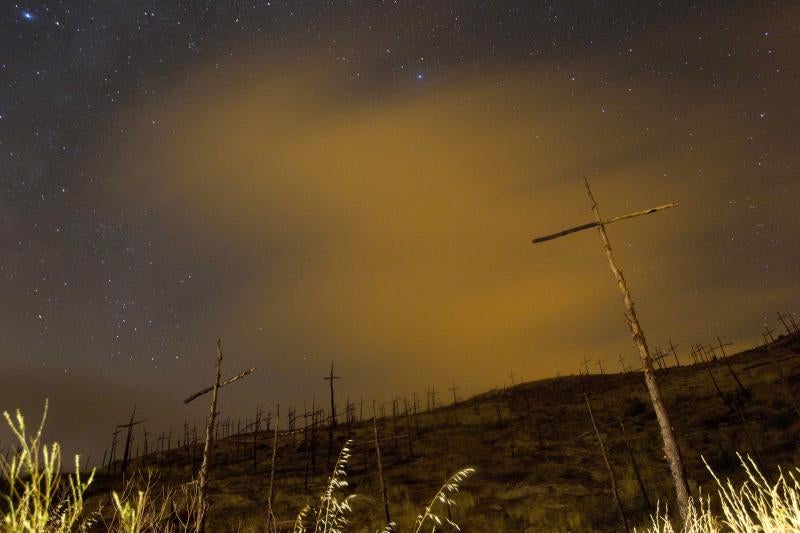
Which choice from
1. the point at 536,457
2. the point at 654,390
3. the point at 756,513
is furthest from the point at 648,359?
→ the point at 536,457

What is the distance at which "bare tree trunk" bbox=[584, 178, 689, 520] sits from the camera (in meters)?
11.2

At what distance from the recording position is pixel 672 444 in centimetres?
1166

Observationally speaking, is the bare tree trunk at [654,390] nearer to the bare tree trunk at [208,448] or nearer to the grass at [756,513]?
the grass at [756,513]

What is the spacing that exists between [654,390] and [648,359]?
795mm

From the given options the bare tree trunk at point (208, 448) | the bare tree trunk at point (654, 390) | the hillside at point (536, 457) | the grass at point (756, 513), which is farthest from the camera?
the hillside at point (536, 457)

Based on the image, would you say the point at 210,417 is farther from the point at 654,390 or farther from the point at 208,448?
the point at 654,390

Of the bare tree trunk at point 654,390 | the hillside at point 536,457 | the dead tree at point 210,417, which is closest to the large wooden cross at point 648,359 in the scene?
the bare tree trunk at point 654,390

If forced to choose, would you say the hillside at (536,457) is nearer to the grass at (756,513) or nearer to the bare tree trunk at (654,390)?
the bare tree trunk at (654,390)

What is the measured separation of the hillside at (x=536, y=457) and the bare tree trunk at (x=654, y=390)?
196 inches

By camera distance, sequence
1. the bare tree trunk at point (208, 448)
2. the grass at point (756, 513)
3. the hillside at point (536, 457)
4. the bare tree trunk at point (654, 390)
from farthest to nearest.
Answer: the hillside at point (536, 457), the bare tree trunk at point (208, 448), the bare tree trunk at point (654, 390), the grass at point (756, 513)

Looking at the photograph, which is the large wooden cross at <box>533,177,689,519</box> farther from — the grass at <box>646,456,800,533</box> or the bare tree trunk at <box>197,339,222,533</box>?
the bare tree trunk at <box>197,339,222,533</box>

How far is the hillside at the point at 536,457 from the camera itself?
29922 millimetres

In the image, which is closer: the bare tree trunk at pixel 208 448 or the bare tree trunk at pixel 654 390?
the bare tree trunk at pixel 654 390

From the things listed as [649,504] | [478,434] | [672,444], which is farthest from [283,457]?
[672,444]
